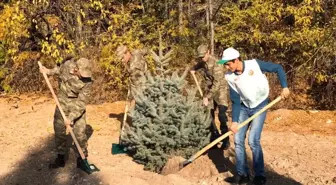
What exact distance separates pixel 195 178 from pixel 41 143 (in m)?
3.25

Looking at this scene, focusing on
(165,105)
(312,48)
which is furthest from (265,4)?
(165,105)

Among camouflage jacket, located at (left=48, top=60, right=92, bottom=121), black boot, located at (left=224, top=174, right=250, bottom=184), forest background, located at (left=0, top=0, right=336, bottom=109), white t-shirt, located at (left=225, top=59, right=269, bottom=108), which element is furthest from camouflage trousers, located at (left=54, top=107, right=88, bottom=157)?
forest background, located at (left=0, top=0, right=336, bottom=109)

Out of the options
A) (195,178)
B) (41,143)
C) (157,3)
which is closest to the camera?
(195,178)

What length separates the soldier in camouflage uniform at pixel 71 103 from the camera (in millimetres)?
6469

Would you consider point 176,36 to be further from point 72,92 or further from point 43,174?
point 43,174

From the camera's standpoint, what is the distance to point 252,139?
18.2ft

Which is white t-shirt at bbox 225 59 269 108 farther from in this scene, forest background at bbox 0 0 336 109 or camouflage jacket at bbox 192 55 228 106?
forest background at bbox 0 0 336 109

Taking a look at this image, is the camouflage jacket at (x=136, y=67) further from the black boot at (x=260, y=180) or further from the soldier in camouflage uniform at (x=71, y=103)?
the black boot at (x=260, y=180)

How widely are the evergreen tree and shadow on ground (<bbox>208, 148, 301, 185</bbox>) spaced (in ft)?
1.31

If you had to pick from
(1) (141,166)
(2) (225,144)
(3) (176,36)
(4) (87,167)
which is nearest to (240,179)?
(2) (225,144)

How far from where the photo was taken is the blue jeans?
18.1 ft

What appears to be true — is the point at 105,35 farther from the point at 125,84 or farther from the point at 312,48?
the point at 312,48

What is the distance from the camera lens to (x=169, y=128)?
20.8 feet

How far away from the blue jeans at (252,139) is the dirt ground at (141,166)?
45cm
